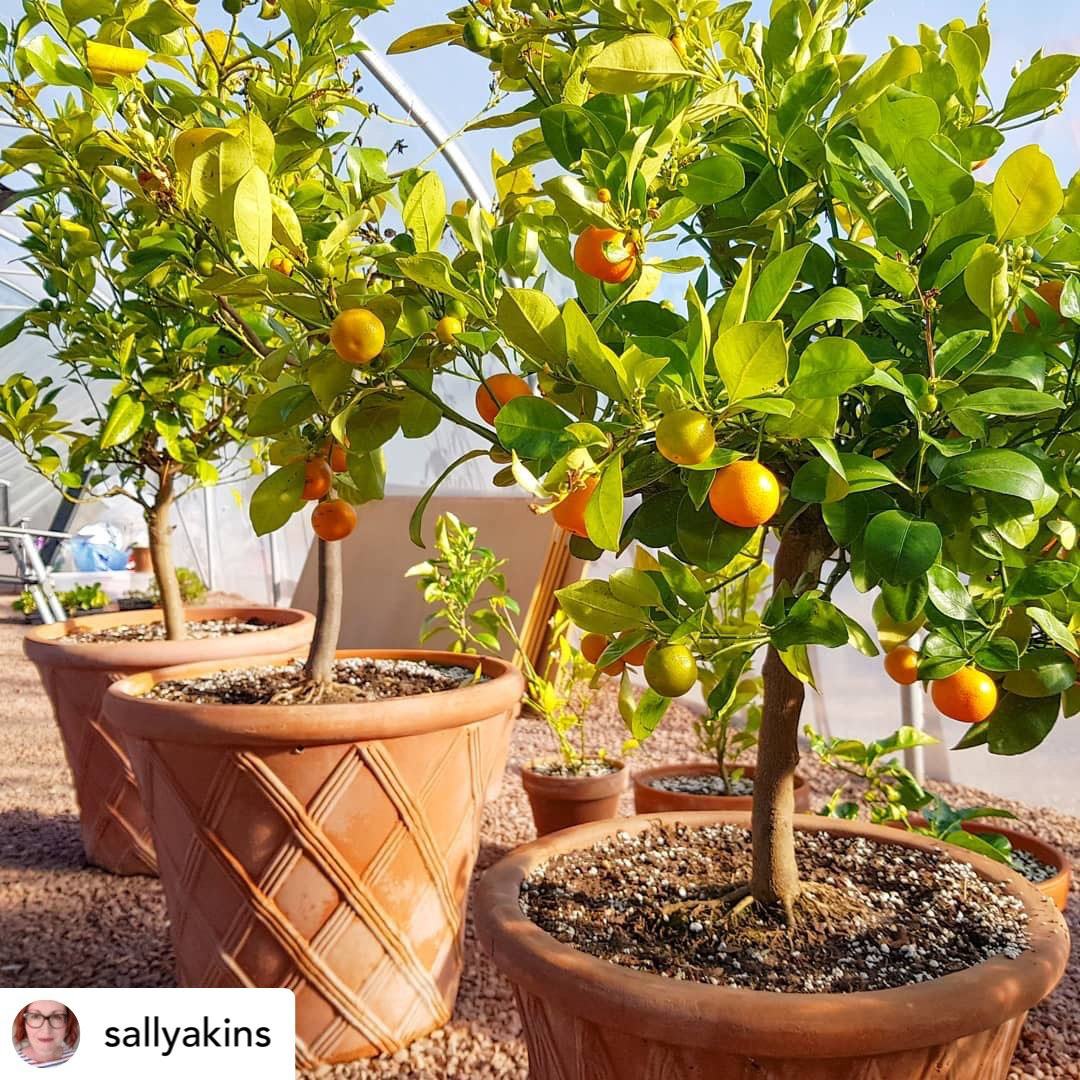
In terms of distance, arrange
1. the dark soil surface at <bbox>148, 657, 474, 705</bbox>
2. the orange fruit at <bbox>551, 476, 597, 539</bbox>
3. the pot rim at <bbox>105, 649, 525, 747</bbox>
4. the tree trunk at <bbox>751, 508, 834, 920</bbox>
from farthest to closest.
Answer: the dark soil surface at <bbox>148, 657, 474, 705</bbox>, the pot rim at <bbox>105, 649, 525, 747</bbox>, the tree trunk at <bbox>751, 508, 834, 920</bbox>, the orange fruit at <bbox>551, 476, 597, 539</bbox>

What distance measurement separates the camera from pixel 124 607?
6.53m

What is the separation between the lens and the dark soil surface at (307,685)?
157cm

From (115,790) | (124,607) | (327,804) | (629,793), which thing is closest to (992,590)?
(327,804)

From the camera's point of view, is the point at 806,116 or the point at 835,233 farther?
the point at 835,233

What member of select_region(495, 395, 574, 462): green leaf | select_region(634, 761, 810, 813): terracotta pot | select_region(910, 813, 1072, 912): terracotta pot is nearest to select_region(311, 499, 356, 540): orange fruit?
select_region(495, 395, 574, 462): green leaf

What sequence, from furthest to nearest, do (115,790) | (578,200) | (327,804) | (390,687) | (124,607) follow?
(124,607) → (115,790) → (390,687) → (327,804) → (578,200)

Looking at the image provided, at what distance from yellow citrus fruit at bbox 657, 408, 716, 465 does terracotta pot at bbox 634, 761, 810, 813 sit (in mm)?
1332

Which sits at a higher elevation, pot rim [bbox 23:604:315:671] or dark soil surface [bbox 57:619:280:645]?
pot rim [bbox 23:604:315:671]

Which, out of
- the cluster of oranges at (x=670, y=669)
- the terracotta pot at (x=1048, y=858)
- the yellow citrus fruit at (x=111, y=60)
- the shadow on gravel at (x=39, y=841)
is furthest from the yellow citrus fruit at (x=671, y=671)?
the shadow on gravel at (x=39, y=841)

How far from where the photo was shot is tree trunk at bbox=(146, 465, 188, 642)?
2246mm

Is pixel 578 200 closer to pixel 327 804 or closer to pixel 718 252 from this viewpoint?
pixel 718 252

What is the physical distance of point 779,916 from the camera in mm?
937

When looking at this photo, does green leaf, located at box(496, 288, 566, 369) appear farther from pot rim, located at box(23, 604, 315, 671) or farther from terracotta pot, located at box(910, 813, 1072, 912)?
pot rim, located at box(23, 604, 315, 671)

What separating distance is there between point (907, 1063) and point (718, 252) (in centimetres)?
67
